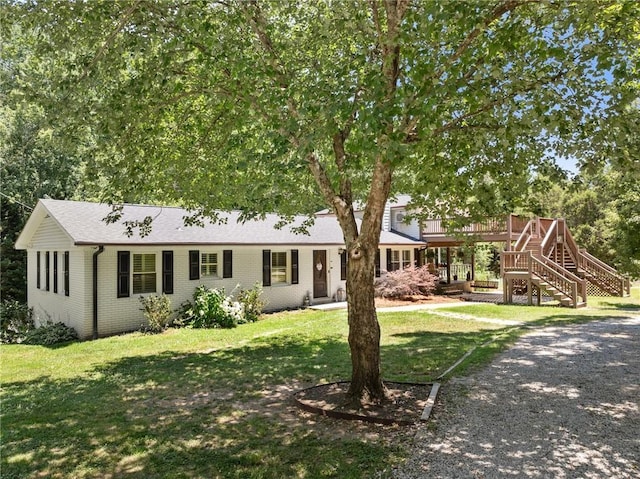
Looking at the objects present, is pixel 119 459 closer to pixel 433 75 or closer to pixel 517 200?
pixel 433 75

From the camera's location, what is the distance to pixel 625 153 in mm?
4875

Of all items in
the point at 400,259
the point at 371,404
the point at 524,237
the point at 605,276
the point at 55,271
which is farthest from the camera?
the point at 400,259

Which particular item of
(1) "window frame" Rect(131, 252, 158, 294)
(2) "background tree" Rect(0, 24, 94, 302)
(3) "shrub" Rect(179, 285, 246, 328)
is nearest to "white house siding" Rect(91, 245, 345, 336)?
(1) "window frame" Rect(131, 252, 158, 294)

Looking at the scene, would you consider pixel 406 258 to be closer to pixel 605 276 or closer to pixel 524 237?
pixel 524 237

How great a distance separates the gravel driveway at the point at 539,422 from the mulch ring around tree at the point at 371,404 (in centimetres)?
29

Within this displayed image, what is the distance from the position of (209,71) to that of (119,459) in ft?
17.4

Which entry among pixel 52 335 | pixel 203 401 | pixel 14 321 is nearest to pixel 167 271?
pixel 52 335

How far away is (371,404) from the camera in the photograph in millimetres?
5930

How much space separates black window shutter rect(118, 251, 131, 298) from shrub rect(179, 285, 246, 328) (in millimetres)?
1903

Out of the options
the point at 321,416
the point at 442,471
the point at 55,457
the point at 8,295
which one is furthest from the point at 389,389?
the point at 8,295

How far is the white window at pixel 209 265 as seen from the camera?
15.4 m

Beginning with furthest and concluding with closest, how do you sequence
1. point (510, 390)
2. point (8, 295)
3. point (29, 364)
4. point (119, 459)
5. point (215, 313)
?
point (8, 295) → point (215, 313) → point (29, 364) → point (510, 390) → point (119, 459)

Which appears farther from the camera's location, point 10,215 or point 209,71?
point 10,215

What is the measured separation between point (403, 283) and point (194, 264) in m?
9.32
